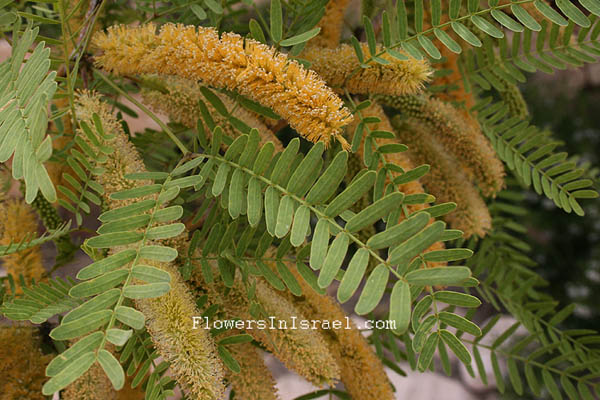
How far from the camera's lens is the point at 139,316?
0.81 ft

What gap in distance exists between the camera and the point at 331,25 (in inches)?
19.2

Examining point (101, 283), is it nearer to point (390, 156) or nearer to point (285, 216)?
point (285, 216)

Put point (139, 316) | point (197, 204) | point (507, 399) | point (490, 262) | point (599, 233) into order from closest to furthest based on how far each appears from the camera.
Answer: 1. point (139, 316)
2. point (197, 204)
3. point (490, 262)
4. point (507, 399)
5. point (599, 233)

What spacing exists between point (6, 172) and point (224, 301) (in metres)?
0.27

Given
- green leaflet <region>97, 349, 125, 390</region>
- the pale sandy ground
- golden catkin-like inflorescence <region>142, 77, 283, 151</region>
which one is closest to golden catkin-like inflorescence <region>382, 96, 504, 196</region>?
golden catkin-like inflorescence <region>142, 77, 283, 151</region>

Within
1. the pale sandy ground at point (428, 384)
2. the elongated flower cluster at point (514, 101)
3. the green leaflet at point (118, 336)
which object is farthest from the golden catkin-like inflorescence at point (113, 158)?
the pale sandy ground at point (428, 384)

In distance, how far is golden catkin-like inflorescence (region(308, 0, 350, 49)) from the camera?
484 millimetres

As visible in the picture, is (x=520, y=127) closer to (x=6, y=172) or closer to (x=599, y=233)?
(x=6, y=172)

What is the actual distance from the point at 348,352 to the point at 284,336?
0.09 meters

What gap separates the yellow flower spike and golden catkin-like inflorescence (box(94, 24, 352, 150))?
131mm

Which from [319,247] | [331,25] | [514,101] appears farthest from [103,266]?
[514,101]

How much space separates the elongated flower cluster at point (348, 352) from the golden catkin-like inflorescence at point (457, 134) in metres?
0.19

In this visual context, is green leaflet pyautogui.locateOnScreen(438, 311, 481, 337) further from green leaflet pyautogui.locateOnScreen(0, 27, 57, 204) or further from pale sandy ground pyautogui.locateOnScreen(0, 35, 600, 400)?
pale sandy ground pyautogui.locateOnScreen(0, 35, 600, 400)

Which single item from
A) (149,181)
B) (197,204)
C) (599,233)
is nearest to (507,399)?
(599,233)
